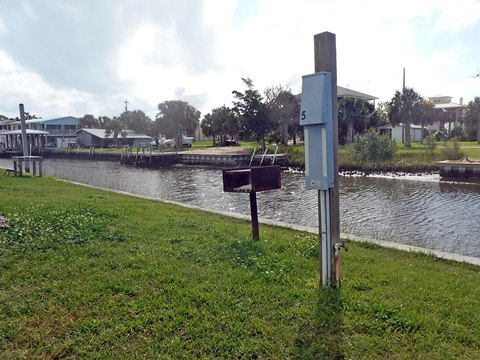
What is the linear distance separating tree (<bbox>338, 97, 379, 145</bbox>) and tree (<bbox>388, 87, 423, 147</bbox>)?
3.38 metres

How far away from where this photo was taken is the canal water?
28.7 ft

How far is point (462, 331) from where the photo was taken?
3.05 m

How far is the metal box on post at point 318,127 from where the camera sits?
3492 millimetres

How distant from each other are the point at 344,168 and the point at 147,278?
21.8 meters

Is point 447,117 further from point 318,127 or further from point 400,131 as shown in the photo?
point 318,127

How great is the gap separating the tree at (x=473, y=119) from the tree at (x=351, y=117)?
43.4 feet

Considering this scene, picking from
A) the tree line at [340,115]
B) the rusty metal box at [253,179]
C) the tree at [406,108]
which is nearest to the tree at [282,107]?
the tree line at [340,115]

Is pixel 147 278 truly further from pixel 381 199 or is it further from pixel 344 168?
pixel 344 168

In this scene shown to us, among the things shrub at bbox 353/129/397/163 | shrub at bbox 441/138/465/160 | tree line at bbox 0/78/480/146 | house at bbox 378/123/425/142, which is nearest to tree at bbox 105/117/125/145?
tree line at bbox 0/78/480/146

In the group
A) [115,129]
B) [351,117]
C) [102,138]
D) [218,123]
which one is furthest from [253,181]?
[102,138]

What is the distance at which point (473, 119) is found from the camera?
45094 mm

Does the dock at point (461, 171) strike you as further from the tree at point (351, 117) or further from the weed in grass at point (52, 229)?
the tree at point (351, 117)

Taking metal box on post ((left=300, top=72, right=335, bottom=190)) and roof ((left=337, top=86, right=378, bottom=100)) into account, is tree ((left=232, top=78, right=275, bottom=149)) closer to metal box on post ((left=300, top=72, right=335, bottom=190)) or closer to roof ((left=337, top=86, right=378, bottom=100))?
roof ((left=337, top=86, right=378, bottom=100))

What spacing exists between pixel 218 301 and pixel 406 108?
143 ft
